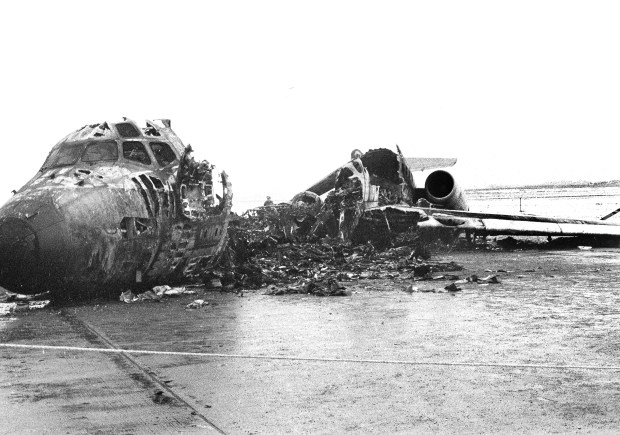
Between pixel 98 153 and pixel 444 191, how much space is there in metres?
16.0

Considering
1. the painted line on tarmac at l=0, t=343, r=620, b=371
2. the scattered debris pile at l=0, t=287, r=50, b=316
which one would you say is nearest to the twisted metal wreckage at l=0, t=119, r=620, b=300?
the scattered debris pile at l=0, t=287, r=50, b=316

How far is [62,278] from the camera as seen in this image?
1194 cm

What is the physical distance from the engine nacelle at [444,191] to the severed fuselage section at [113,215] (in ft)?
41.9

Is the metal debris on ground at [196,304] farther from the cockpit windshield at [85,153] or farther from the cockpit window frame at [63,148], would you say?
the cockpit window frame at [63,148]

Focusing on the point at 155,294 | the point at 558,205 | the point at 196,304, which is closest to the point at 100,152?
the point at 155,294

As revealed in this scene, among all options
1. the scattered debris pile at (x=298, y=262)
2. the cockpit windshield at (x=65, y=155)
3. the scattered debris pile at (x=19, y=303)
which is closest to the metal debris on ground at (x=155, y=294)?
the scattered debris pile at (x=298, y=262)

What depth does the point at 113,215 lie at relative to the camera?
40.5ft

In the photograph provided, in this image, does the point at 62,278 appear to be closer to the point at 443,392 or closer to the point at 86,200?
the point at 86,200

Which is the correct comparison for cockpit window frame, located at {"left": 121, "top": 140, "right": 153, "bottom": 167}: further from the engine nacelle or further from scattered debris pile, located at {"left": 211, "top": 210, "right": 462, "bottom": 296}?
the engine nacelle

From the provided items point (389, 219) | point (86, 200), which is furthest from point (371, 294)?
point (389, 219)

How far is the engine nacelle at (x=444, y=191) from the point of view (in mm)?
26906

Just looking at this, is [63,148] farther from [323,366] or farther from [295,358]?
[323,366]

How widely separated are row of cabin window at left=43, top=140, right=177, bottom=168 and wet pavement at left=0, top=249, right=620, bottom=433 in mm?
2495

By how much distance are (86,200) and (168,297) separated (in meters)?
2.70
